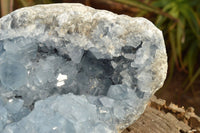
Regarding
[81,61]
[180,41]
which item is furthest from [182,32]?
[81,61]

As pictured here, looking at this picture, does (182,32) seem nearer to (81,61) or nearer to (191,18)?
(191,18)

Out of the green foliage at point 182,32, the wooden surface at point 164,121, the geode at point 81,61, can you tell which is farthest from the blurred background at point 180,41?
the geode at point 81,61

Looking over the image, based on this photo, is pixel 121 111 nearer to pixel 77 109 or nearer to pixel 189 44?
pixel 77 109

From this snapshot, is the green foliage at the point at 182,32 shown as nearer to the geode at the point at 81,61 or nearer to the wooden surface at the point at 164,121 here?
the wooden surface at the point at 164,121

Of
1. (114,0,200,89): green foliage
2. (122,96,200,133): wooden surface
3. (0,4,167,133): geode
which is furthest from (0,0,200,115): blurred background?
(0,4,167,133): geode

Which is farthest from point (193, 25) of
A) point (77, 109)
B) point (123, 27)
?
point (77, 109)
